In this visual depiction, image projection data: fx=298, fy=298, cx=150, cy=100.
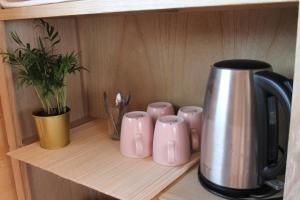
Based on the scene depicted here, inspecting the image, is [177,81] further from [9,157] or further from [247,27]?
[9,157]

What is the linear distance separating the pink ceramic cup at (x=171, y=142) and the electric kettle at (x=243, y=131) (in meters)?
0.11

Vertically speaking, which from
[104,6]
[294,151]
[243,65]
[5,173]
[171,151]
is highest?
[104,6]

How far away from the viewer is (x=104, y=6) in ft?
2.07

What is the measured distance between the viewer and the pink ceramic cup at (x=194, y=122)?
0.81 metres

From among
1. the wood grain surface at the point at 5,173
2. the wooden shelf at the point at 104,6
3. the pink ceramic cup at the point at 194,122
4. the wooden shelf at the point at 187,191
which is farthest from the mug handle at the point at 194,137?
the wood grain surface at the point at 5,173

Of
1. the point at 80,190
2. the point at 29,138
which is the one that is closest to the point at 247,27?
the point at 29,138

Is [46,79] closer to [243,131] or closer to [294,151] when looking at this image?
[243,131]

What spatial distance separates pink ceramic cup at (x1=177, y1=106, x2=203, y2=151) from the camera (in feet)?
2.67

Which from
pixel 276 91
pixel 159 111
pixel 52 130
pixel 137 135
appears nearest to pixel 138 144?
pixel 137 135

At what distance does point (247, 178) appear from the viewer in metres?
0.61

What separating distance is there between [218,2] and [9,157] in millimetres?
833

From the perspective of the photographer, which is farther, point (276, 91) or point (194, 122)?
point (194, 122)

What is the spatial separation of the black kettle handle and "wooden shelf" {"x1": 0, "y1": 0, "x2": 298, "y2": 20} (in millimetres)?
150

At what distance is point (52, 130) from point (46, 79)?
153 millimetres
